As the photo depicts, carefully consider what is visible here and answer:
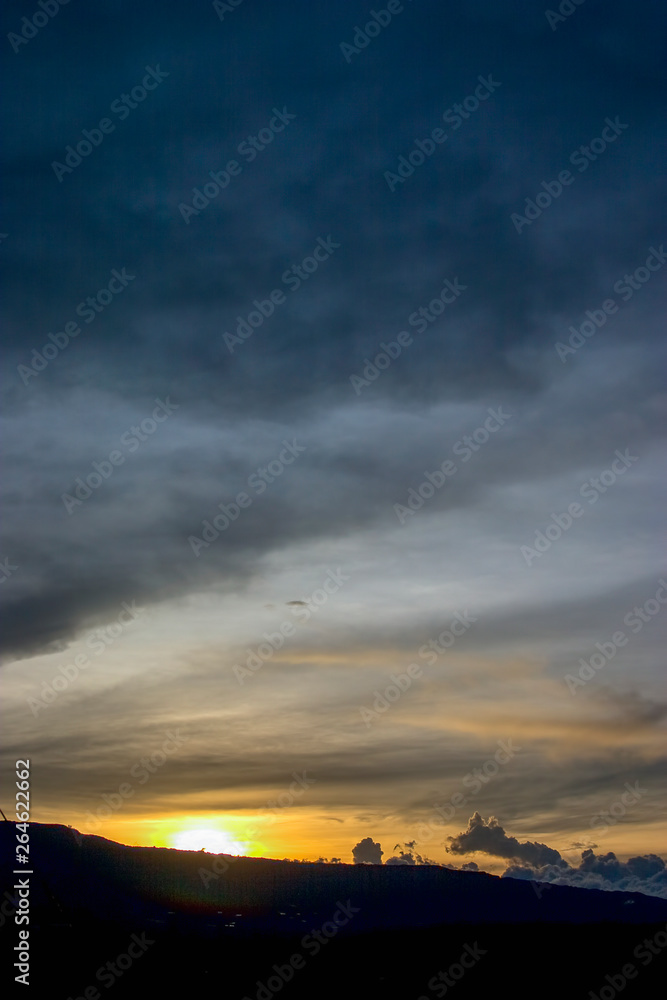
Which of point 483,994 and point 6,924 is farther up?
point 6,924

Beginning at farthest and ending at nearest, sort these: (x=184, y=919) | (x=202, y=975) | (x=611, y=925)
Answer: (x=184, y=919), (x=611, y=925), (x=202, y=975)

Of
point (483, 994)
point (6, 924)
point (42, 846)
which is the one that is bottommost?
point (483, 994)

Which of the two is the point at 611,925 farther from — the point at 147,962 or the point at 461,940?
the point at 147,962

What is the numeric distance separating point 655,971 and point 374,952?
74.5ft

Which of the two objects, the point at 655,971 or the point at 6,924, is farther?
the point at 6,924

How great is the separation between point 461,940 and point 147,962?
26.4 metres

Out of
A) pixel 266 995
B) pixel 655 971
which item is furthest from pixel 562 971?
pixel 266 995

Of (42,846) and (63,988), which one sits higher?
(42,846)

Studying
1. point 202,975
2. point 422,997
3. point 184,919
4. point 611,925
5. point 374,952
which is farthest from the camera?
point 184,919

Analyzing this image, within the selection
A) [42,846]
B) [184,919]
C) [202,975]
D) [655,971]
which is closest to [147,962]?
[202,975]

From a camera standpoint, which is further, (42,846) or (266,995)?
(42,846)

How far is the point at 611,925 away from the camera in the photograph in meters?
84.7

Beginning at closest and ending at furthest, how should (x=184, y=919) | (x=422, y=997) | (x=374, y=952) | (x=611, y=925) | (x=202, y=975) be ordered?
(x=422, y=997) → (x=202, y=975) → (x=374, y=952) → (x=611, y=925) → (x=184, y=919)

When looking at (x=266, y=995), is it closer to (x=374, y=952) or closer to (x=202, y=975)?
(x=202, y=975)
